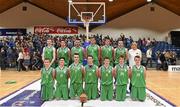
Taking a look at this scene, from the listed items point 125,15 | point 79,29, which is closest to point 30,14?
point 79,29

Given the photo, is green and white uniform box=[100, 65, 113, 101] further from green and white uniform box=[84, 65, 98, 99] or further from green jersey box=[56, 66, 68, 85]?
green jersey box=[56, 66, 68, 85]

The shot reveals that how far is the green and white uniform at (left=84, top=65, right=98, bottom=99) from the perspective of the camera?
8.81 metres

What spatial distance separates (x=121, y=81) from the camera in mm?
8836

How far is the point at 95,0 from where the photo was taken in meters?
→ 19.9

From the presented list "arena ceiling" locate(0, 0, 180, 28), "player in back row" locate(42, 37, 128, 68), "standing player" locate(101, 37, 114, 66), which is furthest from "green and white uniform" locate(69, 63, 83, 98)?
"arena ceiling" locate(0, 0, 180, 28)

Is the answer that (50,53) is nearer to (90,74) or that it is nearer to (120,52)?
(90,74)

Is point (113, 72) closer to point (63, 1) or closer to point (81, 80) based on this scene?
point (81, 80)

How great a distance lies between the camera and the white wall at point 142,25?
Answer: 26594 millimetres

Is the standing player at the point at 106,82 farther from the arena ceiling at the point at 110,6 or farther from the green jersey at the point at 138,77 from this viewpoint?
the arena ceiling at the point at 110,6

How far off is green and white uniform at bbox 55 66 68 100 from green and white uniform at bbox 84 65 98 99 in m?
0.54

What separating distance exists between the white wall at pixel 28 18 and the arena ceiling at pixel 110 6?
0.37 metres

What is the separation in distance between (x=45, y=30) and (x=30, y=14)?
1787mm

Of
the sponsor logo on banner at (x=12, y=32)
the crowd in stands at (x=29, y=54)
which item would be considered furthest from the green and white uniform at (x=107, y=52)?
the sponsor logo on banner at (x=12, y=32)

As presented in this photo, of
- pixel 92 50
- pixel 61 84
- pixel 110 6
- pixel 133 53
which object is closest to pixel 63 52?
pixel 92 50
